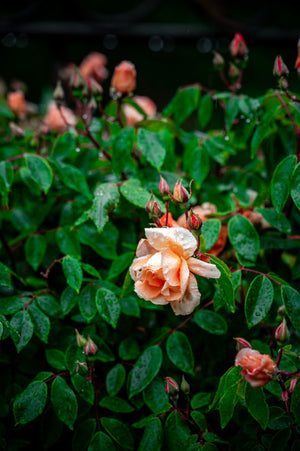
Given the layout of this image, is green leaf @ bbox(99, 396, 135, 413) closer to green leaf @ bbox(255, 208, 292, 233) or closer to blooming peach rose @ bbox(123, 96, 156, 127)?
green leaf @ bbox(255, 208, 292, 233)

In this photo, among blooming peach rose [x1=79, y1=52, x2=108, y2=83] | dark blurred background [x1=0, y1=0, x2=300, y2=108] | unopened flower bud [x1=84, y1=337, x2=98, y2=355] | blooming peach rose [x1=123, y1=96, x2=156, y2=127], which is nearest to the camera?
unopened flower bud [x1=84, y1=337, x2=98, y2=355]

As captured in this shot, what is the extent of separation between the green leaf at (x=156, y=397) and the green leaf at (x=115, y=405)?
3 cm

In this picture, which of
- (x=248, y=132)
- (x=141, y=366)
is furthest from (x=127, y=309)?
(x=248, y=132)

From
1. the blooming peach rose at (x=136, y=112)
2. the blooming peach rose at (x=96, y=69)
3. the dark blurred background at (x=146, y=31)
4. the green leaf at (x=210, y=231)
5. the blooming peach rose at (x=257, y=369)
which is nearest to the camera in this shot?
the blooming peach rose at (x=257, y=369)

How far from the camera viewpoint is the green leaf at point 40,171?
89 cm

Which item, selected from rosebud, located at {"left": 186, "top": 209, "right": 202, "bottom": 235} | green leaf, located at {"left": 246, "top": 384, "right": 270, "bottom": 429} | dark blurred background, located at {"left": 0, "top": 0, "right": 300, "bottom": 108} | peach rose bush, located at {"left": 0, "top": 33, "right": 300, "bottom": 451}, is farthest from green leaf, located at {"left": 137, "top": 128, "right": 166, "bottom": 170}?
dark blurred background, located at {"left": 0, "top": 0, "right": 300, "bottom": 108}

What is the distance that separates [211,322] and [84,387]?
0.26 metres

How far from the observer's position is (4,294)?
907 mm

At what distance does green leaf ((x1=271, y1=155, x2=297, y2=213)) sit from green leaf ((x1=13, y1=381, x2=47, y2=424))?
53 cm

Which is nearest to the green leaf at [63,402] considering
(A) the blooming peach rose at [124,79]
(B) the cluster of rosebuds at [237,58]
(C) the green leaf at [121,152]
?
(C) the green leaf at [121,152]

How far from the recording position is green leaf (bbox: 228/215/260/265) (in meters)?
0.81

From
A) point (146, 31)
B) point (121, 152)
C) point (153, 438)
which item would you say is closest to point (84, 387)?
point (153, 438)

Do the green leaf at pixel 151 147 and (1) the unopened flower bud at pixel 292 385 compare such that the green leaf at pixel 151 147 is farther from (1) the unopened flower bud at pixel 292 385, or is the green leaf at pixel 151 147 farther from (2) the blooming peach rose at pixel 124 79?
(1) the unopened flower bud at pixel 292 385

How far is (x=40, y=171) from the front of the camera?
0.91m
